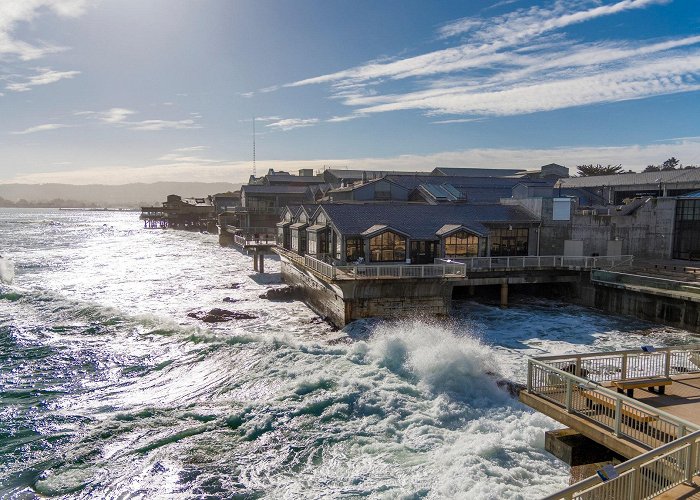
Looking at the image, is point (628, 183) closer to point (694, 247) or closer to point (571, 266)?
point (694, 247)

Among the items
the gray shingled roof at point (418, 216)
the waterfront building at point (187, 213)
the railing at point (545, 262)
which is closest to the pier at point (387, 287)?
the railing at point (545, 262)

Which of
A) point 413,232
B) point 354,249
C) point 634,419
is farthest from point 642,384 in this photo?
point 413,232

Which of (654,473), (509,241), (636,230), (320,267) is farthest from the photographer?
(509,241)

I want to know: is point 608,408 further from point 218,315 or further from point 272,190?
point 272,190

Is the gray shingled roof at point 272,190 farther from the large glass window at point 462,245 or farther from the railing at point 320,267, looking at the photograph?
the large glass window at point 462,245

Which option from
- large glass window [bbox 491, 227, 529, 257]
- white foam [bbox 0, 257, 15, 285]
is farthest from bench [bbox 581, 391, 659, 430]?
white foam [bbox 0, 257, 15, 285]

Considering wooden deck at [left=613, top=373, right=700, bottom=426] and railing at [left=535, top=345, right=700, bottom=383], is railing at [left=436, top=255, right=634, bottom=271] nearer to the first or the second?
railing at [left=535, top=345, right=700, bottom=383]
